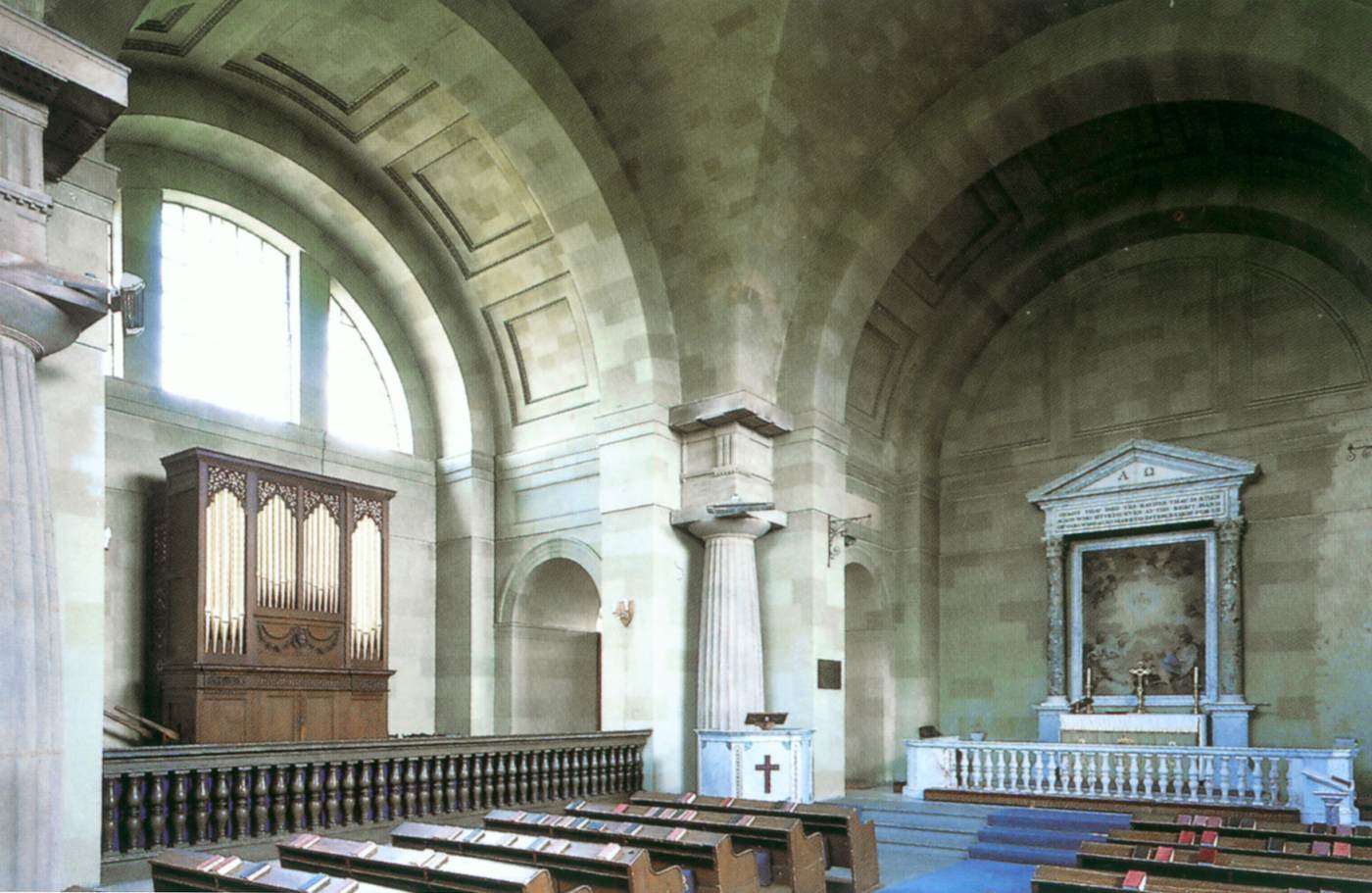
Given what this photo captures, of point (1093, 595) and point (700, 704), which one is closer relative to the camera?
point (700, 704)

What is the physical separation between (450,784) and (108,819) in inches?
121

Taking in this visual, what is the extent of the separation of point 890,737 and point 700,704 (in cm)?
408

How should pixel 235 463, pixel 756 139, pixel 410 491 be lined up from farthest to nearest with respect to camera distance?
pixel 410 491 < pixel 756 139 < pixel 235 463

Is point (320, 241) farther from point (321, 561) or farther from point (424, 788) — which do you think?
point (424, 788)

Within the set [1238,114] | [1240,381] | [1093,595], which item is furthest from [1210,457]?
[1238,114]

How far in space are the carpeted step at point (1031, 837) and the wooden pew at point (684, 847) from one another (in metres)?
4.17

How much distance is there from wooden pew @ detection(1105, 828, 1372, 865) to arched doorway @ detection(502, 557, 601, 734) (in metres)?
8.62

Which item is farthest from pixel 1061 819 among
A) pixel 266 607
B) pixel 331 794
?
pixel 266 607

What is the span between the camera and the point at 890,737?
15.2 m

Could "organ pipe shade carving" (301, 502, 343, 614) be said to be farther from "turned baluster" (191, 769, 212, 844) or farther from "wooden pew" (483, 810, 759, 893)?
"wooden pew" (483, 810, 759, 893)

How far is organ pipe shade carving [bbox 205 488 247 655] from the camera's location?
35.9 feet

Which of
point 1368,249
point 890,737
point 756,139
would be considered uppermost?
point 756,139

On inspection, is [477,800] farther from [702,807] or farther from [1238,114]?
[1238,114]

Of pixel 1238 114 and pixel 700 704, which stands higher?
pixel 1238 114
